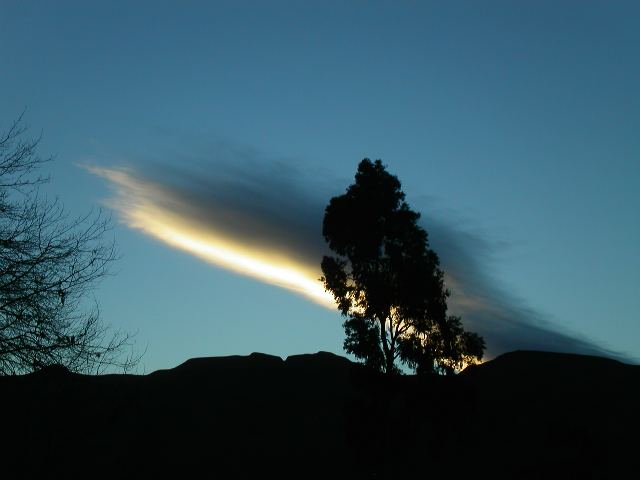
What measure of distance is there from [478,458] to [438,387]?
1156 centimetres

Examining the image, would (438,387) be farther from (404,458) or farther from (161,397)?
(161,397)

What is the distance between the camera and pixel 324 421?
56969 mm

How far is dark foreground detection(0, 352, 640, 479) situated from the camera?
1769 centimetres

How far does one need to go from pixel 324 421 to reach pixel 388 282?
88.2 feet

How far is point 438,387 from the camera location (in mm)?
32688

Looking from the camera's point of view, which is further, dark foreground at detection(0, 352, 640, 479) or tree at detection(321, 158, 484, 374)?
tree at detection(321, 158, 484, 374)

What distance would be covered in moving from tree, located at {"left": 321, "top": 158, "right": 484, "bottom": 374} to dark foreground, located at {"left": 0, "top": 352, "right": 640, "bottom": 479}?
4.75 ft

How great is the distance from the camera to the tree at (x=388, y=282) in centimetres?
3306

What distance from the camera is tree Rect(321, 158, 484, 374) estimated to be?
33.1 metres

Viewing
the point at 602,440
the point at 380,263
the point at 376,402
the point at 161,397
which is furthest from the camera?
the point at 161,397

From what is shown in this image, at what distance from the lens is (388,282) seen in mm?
33969

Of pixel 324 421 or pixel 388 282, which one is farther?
pixel 324 421

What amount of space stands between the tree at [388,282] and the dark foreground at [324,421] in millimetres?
1449

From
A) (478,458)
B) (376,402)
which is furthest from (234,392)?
(376,402)
